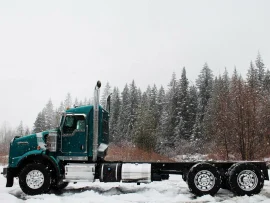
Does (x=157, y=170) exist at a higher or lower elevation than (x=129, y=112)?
lower

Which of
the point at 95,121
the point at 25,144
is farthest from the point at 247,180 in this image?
the point at 25,144

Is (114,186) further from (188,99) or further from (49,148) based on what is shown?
(188,99)

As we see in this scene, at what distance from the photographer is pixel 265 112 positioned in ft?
70.7

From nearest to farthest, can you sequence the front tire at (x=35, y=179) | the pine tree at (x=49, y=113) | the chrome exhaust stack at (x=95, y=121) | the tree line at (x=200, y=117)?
the front tire at (x=35, y=179) → the chrome exhaust stack at (x=95, y=121) → the tree line at (x=200, y=117) → the pine tree at (x=49, y=113)

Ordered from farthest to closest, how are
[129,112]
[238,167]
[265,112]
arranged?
[129,112] < [265,112] < [238,167]

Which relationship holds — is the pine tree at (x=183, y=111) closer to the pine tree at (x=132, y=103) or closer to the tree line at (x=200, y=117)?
the tree line at (x=200, y=117)

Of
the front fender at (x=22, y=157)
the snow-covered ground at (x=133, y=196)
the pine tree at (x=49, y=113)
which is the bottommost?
the snow-covered ground at (x=133, y=196)

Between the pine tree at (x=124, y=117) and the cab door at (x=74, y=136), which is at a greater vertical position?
the pine tree at (x=124, y=117)

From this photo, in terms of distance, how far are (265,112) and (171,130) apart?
1582 inches

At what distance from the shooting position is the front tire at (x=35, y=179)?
10469 millimetres

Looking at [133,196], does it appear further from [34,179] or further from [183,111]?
[183,111]

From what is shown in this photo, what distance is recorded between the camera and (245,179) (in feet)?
33.6


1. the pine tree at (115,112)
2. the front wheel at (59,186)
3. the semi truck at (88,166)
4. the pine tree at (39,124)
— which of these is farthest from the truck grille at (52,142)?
the pine tree at (39,124)

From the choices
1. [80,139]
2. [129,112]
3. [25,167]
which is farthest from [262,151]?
[129,112]
